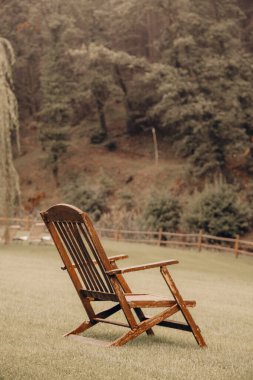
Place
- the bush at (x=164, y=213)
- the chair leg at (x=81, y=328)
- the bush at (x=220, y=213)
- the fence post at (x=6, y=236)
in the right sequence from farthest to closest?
the bush at (x=164, y=213) → the bush at (x=220, y=213) → the fence post at (x=6, y=236) → the chair leg at (x=81, y=328)

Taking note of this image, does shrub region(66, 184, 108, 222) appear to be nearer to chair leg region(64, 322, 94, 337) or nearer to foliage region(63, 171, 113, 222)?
foliage region(63, 171, 113, 222)

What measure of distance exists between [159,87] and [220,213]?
10.3m

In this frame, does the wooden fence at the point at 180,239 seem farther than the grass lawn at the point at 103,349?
Yes

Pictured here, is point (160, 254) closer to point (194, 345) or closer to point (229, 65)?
point (229, 65)

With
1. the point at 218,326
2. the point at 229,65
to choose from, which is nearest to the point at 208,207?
the point at 229,65

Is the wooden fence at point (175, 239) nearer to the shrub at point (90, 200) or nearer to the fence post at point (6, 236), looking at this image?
the fence post at point (6, 236)

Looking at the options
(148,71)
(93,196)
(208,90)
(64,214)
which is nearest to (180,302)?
(64,214)

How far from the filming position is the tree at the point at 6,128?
24109 millimetres

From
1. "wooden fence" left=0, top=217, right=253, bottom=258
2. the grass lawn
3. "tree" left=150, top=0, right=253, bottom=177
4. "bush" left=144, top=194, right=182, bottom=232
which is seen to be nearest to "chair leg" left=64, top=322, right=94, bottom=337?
the grass lawn

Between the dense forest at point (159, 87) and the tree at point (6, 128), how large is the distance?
1149 centimetres

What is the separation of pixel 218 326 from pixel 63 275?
7872mm

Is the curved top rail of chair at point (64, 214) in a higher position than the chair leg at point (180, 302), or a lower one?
higher

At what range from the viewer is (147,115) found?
51.8 m

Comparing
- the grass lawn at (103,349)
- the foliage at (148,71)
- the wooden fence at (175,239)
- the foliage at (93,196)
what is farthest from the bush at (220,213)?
the grass lawn at (103,349)
